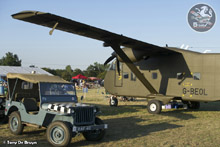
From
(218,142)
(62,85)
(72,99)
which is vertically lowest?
(218,142)

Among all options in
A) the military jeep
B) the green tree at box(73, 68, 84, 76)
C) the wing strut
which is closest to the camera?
the military jeep

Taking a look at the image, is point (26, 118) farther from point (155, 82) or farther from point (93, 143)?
point (155, 82)

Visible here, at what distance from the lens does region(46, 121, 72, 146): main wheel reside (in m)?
6.18

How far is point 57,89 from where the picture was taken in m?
8.20

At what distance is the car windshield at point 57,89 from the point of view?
7852 mm

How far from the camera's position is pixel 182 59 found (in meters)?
13.8

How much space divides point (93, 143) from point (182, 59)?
8.87 metres

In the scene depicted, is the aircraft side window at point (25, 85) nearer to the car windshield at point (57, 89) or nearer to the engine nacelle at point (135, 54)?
the car windshield at point (57, 89)

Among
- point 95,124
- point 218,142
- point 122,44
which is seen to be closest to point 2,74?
point 122,44

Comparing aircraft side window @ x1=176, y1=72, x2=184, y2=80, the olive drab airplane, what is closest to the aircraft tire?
the olive drab airplane

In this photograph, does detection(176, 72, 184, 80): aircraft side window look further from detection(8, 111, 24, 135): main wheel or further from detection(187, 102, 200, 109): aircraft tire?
detection(8, 111, 24, 135): main wheel

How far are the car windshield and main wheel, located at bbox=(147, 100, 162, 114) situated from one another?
6455 mm

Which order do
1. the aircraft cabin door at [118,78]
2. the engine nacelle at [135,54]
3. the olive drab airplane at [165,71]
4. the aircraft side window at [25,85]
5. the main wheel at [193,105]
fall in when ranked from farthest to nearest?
the aircraft cabin door at [118,78] < the main wheel at [193,105] < the engine nacelle at [135,54] < the olive drab airplane at [165,71] < the aircraft side window at [25,85]

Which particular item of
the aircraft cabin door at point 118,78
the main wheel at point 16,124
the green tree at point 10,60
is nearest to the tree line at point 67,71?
the green tree at point 10,60
